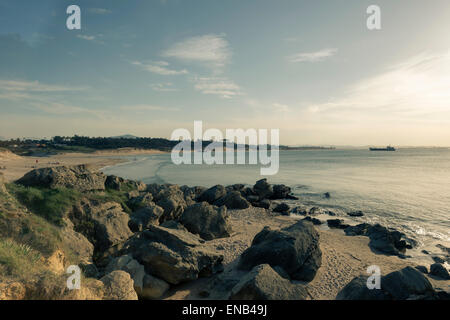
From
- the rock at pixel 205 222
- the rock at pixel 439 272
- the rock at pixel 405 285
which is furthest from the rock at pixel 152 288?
the rock at pixel 439 272

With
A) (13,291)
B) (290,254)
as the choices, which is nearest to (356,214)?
(290,254)

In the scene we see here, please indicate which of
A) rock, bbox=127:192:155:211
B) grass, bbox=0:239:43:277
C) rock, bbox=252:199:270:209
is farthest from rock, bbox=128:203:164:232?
rock, bbox=252:199:270:209

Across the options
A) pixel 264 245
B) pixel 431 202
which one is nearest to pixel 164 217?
pixel 264 245

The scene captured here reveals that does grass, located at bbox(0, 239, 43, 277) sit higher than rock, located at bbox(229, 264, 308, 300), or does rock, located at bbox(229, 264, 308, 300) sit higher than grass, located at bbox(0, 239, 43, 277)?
grass, located at bbox(0, 239, 43, 277)

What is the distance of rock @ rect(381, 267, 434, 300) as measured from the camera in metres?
6.94

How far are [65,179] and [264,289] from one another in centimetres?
1083

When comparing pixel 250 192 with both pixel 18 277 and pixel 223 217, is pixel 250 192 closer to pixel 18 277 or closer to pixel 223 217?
pixel 223 217

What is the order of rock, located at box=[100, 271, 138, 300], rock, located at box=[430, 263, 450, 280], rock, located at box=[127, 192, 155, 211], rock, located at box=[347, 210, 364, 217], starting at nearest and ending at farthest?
rock, located at box=[100, 271, 138, 300]
rock, located at box=[430, 263, 450, 280]
rock, located at box=[127, 192, 155, 211]
rock, located at box=[347, 210, 364, 217]

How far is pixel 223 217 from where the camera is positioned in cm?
1368

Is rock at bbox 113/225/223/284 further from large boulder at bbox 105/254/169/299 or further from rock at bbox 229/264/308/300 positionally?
rock at bbox 229/264/308/300

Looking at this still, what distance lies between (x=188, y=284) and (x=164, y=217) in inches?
236

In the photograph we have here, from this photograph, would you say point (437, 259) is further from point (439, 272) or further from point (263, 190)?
point (263, 190)

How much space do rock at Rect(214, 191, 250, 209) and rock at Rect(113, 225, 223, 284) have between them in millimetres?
12009
